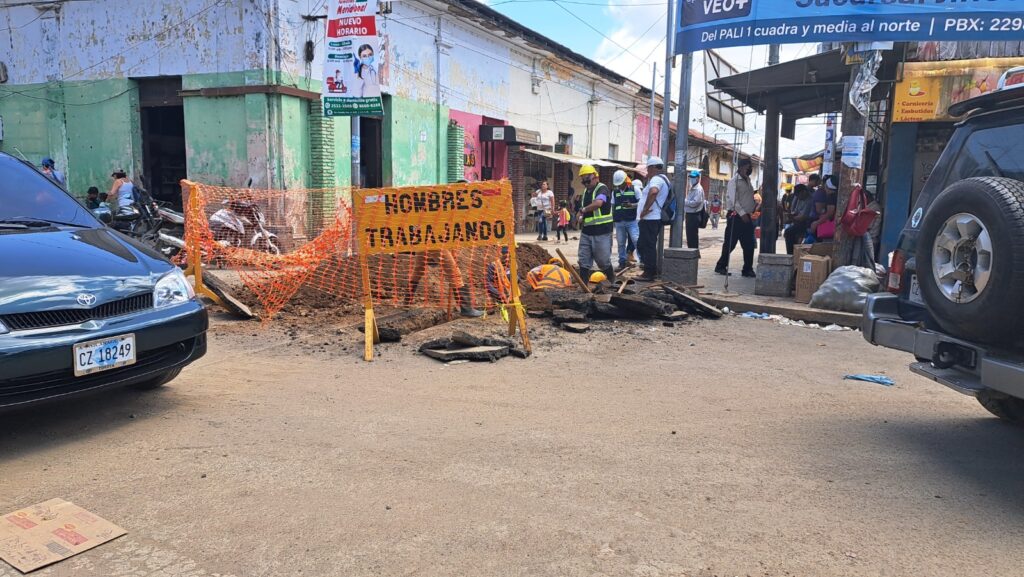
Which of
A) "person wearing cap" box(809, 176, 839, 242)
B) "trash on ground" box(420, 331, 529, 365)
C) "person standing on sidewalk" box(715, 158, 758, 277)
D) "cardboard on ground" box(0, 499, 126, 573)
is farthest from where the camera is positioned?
"person standing on sidewalk" box(715, 158, 758, 277)

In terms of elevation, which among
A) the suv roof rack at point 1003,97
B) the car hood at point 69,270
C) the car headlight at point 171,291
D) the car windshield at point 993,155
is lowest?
the car headlight at point 171,291

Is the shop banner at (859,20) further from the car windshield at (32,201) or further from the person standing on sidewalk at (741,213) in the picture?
the car windshield at (32,201)

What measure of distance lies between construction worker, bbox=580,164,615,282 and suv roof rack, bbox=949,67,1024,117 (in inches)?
221

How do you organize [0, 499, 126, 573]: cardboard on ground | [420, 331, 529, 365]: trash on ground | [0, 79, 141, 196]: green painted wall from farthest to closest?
[0, 79, 141, 196]: green painted wall, [420, 331, 529, 365]: trash on ground, [0, 499, 126, 573]: cardboard on ground

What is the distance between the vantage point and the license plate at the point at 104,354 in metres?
3.80

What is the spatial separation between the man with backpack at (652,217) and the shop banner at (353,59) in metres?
4.23

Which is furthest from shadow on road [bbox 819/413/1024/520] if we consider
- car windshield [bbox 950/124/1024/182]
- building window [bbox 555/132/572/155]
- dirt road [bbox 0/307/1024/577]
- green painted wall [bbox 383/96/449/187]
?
building window [bbox 555/132/572/155]

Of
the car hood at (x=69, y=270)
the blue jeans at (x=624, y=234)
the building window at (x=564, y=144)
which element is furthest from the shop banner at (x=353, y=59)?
the building window at (x=564, y=144)

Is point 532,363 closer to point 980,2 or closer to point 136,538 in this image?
point 136,538

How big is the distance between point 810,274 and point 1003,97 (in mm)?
5514

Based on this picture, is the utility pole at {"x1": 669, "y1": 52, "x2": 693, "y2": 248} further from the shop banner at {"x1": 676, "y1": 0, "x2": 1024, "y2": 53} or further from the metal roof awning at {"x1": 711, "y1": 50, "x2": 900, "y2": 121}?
the shop banner at {"x1": 676, "y1": 0, "x2": 1024, "y2": 53}

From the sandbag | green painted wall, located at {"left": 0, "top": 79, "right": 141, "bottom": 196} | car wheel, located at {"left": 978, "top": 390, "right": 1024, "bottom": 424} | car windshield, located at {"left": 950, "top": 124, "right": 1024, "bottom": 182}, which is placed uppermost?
green painted wall, located at {"left": 0, "top": 79, "right": 141, "bottom": 196}

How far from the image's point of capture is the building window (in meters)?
26.8

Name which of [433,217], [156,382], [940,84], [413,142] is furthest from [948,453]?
[413,142]
